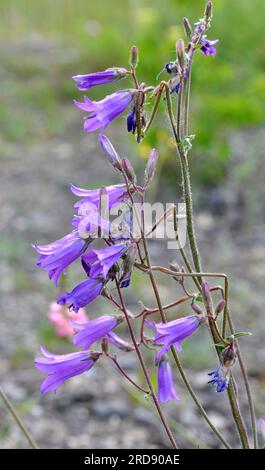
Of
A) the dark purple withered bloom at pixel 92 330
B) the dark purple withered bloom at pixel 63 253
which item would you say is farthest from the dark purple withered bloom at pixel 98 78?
the dark purple withered bloom at pixel 92 330

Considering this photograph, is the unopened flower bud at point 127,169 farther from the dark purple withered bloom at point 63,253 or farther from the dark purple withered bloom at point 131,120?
the dark purple withered bloom at point 63,253

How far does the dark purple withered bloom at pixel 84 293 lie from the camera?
5.98 feet

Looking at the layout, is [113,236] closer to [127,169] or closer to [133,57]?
[127,169]

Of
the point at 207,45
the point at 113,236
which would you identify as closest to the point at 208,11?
the point at 207,45

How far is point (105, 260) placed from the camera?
1.77 m

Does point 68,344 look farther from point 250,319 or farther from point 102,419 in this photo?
point 250,319

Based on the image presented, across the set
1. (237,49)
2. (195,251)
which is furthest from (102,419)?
(237,49)

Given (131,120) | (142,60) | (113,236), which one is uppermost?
(142,60)

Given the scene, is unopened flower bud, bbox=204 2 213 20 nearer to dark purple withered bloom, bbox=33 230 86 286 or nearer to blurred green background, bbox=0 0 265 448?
blurred green background, bbox=0 0 265 448

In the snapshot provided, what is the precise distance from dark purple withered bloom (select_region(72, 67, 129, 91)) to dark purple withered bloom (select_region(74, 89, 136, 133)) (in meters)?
0.04

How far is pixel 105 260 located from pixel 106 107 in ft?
1.38

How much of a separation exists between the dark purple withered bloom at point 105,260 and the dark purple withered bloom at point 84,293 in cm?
4

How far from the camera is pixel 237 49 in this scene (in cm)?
873
